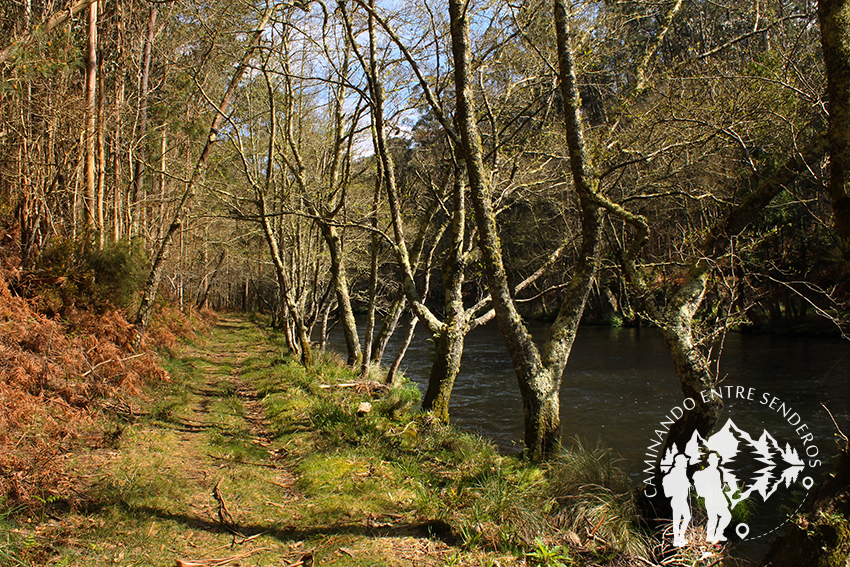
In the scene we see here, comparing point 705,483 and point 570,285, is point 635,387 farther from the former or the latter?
point 705,483

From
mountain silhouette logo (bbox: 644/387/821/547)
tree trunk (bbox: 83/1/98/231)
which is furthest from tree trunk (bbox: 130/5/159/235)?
mountain silhouette logo (bbox: 644/387/821/547)

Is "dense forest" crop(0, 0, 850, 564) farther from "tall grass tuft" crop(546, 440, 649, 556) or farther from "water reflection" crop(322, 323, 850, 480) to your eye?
"water reflection" crop(322, 323, 850, 480)

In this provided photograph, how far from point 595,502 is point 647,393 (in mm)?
9225

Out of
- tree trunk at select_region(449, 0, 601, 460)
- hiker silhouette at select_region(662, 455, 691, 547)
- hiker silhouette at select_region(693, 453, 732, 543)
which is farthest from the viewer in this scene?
tree trunk at select_region(449, 0, 601, 460)

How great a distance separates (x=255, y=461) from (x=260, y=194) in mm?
6327

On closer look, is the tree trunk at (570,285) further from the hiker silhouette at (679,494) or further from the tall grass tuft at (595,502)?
the hiker silhouette at (679,494)

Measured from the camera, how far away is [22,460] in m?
4.31

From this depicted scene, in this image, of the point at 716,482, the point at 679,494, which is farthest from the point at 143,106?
the point at 716,482

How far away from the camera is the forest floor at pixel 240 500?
3730 millimetres

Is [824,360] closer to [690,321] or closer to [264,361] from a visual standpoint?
[690,321]

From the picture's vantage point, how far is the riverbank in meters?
3.79

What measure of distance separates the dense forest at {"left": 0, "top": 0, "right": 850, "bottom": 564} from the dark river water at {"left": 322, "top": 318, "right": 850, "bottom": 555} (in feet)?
6.00

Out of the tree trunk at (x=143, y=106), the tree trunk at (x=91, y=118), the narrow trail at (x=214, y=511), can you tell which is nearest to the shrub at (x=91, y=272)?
the tree trunk at (x=91, y=118)

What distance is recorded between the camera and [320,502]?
4.76 metres
